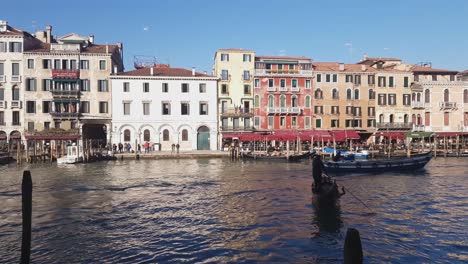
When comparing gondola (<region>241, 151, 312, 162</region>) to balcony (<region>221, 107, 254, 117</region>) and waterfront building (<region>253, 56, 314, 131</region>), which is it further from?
waterfront building (<region>253, 56, 314, 131</region>)

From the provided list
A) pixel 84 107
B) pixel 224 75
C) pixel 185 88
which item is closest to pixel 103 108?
pixel 84 107

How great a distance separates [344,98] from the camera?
1924 inches

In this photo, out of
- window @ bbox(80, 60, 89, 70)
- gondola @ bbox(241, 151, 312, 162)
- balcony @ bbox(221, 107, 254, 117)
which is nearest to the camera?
gondola @ bbox(241, 151, 312, 162)

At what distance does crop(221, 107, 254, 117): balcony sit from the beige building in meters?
12.5

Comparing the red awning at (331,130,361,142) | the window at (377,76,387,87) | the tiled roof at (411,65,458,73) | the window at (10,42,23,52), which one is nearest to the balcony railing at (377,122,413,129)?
the red awning at (331,130,361,142)

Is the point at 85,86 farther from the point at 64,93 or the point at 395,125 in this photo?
the point at 395,125

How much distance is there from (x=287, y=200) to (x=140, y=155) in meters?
24.9

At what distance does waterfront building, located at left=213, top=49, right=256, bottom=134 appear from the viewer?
4650cm

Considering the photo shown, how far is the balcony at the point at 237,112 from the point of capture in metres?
46.1

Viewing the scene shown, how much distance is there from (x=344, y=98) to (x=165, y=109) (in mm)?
21116

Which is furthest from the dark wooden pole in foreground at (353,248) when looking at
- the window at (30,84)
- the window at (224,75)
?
the window at (30,84)

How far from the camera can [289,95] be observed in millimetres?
47938

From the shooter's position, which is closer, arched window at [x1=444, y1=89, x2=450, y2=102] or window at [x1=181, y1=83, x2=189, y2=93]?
window at [x1=181, y1=83, x2=189, y2=93]

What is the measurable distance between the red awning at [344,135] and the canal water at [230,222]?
69.7 ft
